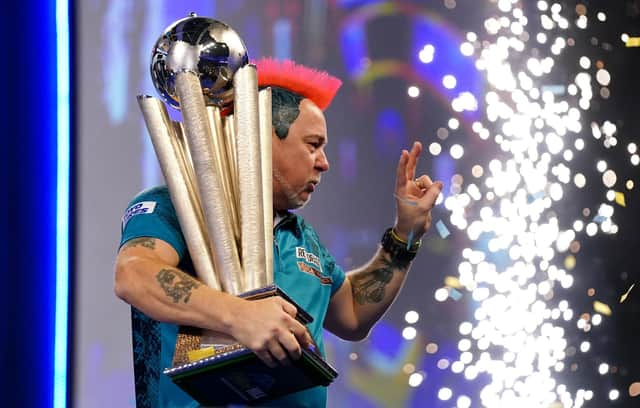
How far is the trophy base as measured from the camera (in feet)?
4.64

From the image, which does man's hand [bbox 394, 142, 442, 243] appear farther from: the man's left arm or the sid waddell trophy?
the sid waddell trophy

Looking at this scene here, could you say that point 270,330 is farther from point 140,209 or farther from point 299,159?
point 299,159

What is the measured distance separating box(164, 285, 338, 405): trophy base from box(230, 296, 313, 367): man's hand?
2 cm

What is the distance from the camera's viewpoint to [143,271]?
149cm

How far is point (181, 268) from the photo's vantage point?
1.68 metres

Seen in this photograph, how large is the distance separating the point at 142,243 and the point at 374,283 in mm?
660

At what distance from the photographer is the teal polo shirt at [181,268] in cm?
162

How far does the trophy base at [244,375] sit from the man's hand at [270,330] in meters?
0.02

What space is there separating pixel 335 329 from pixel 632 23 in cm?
232

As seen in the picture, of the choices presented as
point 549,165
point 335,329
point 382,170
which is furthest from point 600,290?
point 335,329

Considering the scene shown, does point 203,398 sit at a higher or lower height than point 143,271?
lower

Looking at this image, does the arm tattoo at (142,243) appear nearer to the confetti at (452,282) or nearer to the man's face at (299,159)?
the man's face at (299,159)

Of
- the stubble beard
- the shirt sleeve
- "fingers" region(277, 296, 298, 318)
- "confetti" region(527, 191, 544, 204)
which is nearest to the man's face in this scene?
the stubble beard

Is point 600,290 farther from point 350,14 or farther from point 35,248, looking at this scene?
point 35,248
